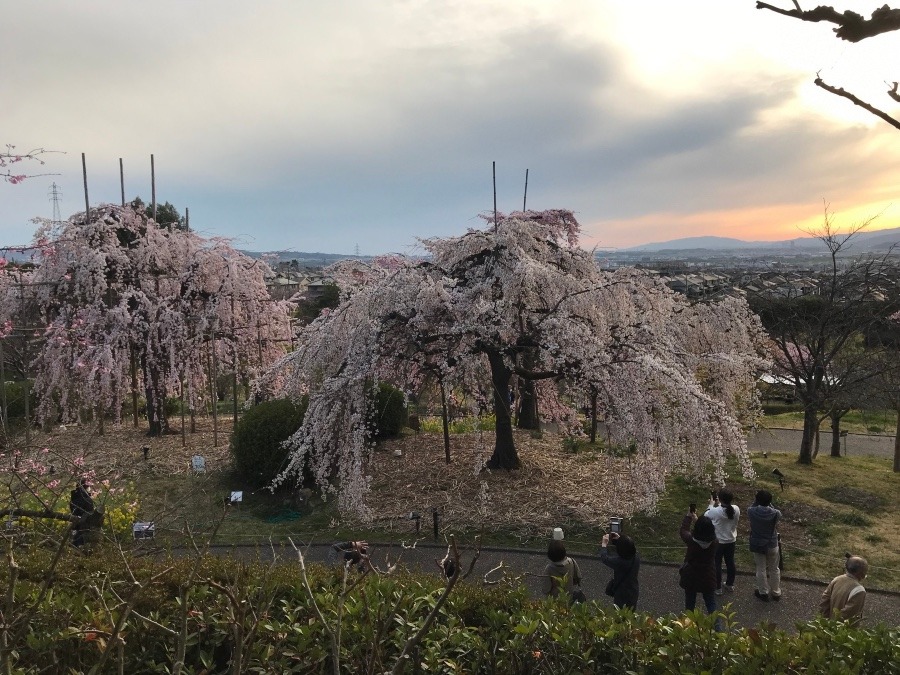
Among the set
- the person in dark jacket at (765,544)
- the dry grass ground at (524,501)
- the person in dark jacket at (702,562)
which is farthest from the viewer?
the dry grass ground at (524,501)

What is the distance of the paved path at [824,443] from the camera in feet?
48.5

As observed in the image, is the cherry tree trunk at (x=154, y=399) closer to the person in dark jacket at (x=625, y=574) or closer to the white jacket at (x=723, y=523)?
the person in dark jacket at (x=625, y=574)

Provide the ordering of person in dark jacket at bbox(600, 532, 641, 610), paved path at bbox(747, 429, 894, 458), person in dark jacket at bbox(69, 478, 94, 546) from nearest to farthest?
1. person in dark jacket at bbox(600, 532, 641, 610)
2. person in dark jacket at bbox(69, 478, 94, 546)
3. paved path at bbox(747, 429, 894, 458)

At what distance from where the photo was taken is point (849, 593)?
4668 mm

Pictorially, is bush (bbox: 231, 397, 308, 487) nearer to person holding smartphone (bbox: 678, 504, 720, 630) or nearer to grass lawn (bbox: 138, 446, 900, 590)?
grass lawn (bbox: 138, 446, 900, 590)

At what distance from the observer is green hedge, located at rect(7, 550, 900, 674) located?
317cm

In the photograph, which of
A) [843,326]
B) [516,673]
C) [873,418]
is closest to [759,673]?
[516,673]

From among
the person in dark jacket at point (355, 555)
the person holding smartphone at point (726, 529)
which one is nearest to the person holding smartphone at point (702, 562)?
the person holding smartphone at point (726, 529)

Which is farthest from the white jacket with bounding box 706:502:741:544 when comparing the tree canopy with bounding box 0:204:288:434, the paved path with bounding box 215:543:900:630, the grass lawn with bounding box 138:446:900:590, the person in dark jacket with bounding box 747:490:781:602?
the tree canopy with bounding box 0:204:288:434

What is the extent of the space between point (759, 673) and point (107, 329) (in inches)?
540

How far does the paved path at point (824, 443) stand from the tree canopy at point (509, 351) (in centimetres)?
609

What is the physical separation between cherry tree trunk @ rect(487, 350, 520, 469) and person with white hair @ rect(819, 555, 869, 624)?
5.14 metres

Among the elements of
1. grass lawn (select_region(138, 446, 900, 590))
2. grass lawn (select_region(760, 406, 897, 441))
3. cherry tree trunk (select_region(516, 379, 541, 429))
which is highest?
cherry tree trunk (select_region(516, 379, 541, 429))

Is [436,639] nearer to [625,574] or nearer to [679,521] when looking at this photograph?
[625,574]
